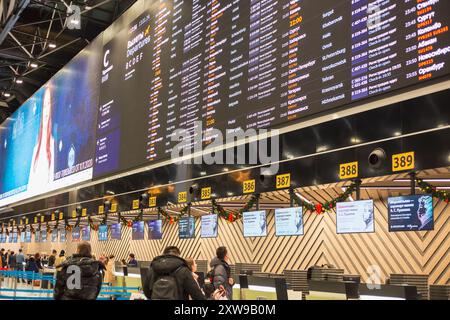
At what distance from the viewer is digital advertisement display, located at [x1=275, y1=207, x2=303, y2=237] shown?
8.59 m

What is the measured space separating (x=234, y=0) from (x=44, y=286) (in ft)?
35.0

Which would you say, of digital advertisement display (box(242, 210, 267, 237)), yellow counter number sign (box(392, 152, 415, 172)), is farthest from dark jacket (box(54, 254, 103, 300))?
digital advertisement display (box(242, 210, 267, 237))

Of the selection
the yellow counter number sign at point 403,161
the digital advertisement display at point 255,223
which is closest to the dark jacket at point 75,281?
the yellow counter number sign at point 403,161

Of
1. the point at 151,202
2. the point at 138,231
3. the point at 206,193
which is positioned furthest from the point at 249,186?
the point at 138,231

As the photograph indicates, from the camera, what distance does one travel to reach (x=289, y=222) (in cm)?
873

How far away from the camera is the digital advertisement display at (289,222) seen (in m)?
8.59

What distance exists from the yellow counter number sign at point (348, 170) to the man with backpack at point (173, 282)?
3846 mm

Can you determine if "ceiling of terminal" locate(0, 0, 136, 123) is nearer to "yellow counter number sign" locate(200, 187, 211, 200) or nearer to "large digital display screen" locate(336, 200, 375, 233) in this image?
"yellow counter number sign" locate(200, 187, 211, 200)

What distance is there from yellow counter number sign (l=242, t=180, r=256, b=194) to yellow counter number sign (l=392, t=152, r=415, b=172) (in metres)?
3.10

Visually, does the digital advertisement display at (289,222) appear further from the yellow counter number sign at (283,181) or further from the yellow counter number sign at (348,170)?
the yellow counter number sign at (348,170)

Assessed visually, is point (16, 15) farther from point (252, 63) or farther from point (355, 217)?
point (355, 217)

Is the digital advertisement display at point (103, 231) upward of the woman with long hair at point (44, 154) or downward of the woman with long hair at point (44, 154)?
downward

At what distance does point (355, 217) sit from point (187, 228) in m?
5.03
